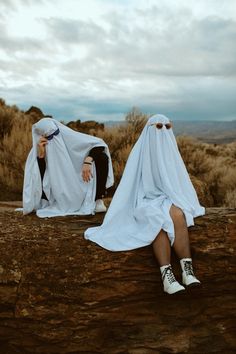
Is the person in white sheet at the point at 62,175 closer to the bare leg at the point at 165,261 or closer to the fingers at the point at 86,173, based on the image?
the fingers at the point at 86,173

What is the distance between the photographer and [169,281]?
176 inches

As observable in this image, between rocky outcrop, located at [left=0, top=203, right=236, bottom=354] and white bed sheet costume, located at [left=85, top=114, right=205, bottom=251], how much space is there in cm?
17

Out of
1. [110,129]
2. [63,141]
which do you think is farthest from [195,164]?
[63,141]

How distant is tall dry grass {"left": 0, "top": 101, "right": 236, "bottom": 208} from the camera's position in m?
11.0

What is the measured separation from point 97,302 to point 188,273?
949 millimetres

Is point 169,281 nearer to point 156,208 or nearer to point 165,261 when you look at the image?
point 165,261

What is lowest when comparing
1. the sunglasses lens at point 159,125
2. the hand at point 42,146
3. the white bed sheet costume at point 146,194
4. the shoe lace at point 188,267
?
the shoe lace at point 188,267

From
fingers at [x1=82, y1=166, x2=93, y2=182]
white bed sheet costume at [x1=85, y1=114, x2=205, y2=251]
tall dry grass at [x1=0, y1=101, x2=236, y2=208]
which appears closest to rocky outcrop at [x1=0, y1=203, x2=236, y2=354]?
white bed sheet costume at [x1=85, y1=114, x2=205, y2=251]

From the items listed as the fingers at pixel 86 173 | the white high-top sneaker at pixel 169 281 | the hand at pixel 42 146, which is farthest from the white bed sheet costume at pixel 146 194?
the hand at pixel 42 146

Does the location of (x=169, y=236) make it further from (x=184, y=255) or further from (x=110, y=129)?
(x=110, y=129)

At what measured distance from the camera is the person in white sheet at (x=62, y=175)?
19.8 ft

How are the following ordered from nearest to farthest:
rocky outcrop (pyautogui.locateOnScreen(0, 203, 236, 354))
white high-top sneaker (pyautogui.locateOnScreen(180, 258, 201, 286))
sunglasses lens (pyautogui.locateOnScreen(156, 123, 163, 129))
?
1. white high-top sneaker (pyautogui.locateOnScreen(180, 258, 201, 286))
2. rocky outcrop (pyautogui.locateOnScreen(0, 203, 236, 354))
3. sunglasses lens (pyautogui.locateOnScreen(156, 123, 163, 129))

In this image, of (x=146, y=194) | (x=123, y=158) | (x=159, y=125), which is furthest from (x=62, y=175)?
(x=123, y=158)

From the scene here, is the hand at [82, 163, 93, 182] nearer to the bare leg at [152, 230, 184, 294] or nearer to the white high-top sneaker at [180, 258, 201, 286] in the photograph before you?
the bare leg at [152, 230, 184, 294]
